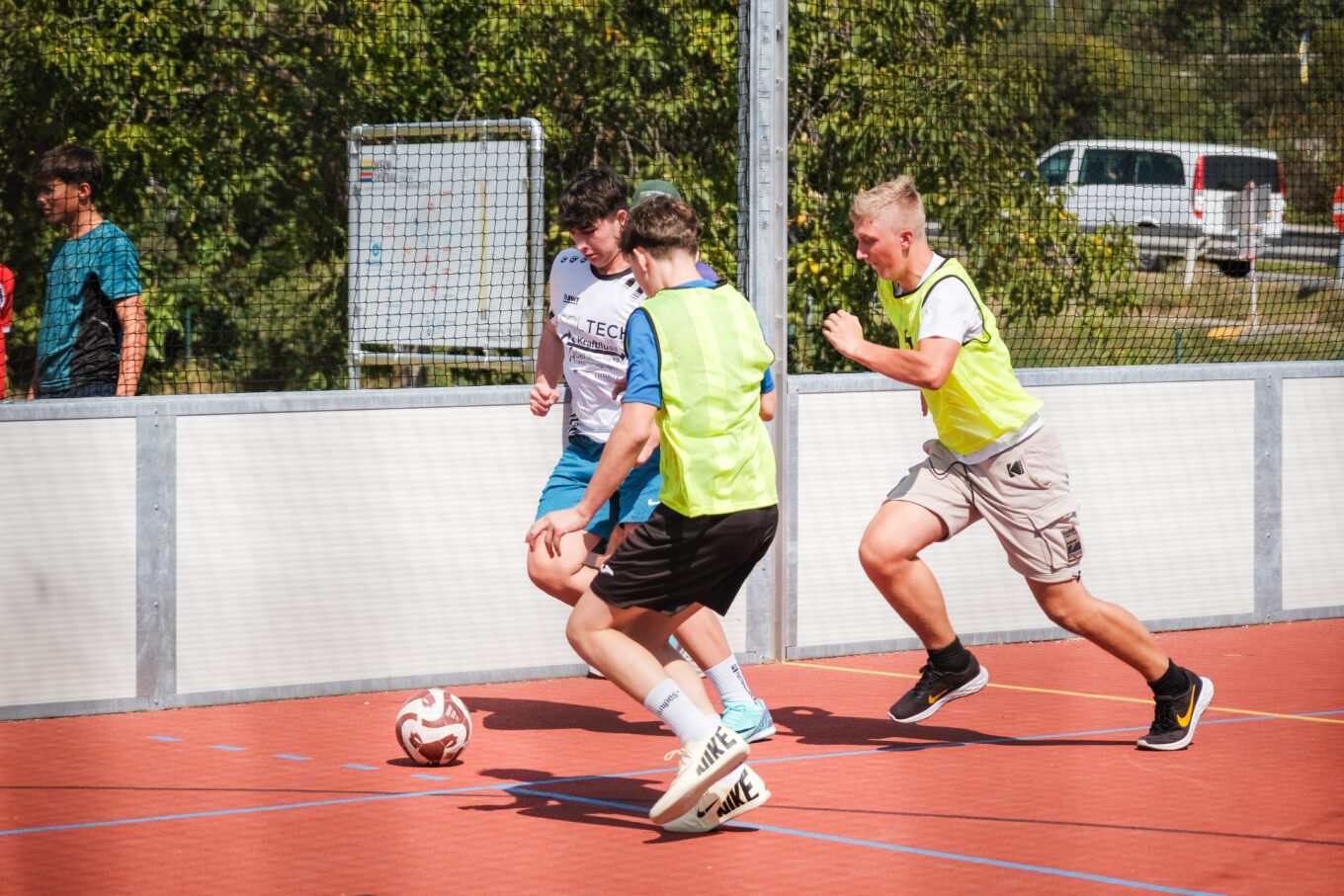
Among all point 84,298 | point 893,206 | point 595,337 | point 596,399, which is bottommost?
point 596,399

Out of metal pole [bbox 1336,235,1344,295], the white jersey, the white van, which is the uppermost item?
the white van

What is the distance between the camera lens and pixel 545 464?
8.18m

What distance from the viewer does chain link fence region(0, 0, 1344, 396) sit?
9992 mm

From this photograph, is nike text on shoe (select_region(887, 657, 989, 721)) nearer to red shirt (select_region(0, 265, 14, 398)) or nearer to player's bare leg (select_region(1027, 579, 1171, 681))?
player's bare leg (select_region(1027, 579, 1171, 681))

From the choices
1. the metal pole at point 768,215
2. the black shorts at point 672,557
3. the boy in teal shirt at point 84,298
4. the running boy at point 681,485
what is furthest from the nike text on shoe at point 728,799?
the boy in teal shirt at point 84,298

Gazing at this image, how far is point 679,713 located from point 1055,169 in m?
6.53

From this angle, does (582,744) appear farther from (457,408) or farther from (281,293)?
(281,293)

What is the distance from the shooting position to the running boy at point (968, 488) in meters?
6.50

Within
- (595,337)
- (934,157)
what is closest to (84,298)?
(595,337)

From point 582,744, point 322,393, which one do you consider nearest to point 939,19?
point 322,393

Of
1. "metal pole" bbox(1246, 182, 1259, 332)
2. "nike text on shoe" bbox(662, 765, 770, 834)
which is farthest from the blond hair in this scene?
"metal pole" bbox(1246, 182, 1259, 332)

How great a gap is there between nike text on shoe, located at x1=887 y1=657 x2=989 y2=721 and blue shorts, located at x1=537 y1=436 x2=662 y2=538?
117 cm

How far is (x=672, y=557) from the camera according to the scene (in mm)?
5426

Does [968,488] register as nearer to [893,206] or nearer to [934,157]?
[893,206]
